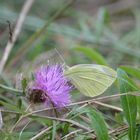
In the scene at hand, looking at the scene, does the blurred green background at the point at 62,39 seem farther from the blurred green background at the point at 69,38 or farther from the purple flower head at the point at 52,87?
the purple flower head at the point at 52,87

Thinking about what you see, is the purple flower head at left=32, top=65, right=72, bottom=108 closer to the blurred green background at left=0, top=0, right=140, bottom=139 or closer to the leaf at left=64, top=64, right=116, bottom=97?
the leaf at left=64, top=64, right=116, bottom=97

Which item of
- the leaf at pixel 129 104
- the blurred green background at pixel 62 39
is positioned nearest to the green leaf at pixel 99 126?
the leaf at pixel 129 104

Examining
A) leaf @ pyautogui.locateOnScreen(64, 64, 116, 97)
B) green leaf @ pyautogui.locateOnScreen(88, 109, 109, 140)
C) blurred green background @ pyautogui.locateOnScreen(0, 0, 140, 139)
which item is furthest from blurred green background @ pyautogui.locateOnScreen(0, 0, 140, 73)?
green leaf @ pyautogui.locateOnScreen(88, 109, 109, 140)

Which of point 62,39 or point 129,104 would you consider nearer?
point 129,104

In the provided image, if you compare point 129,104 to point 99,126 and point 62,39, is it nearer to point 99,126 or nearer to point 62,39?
point 99,126

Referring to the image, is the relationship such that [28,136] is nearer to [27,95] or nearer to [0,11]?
[27,95]

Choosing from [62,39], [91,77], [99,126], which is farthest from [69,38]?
[99,126]
